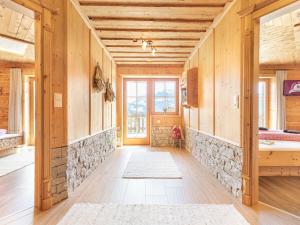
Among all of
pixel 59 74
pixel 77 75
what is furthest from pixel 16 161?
pixel 59 74

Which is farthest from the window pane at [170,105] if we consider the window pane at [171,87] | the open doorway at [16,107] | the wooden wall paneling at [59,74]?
the wooden wall paneling at [59,74]

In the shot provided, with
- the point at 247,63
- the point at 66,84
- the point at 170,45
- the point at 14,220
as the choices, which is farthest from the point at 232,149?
the point at 170,45

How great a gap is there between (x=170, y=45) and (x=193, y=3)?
2037 millimetres

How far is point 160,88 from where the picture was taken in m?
7.81

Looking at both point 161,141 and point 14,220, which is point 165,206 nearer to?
point 14,220

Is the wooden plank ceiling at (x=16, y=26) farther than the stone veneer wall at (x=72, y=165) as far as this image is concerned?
Yes

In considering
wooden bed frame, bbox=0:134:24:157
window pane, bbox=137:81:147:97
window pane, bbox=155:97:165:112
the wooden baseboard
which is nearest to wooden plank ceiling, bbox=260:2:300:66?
the wooden baseboard

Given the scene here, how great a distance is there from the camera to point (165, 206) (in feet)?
8.66

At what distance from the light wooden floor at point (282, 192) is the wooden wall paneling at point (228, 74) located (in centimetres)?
88

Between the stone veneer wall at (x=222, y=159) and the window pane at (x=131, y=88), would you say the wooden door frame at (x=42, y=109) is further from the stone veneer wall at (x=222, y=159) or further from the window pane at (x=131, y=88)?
the window pane at (x=131, y=88)

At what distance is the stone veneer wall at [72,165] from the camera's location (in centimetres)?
277

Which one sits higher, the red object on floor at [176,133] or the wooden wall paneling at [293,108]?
the wooden wall paneling at [293,108]

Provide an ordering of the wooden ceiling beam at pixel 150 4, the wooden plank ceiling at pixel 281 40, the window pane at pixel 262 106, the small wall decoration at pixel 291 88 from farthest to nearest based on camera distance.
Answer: the window pane at pixel 262 106
the small wall decoration at pixel 291 88
the wooden plank ceiling at pixel 281 40
the wooden ceiling beam at pixel 150 4

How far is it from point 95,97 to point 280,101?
625cm
